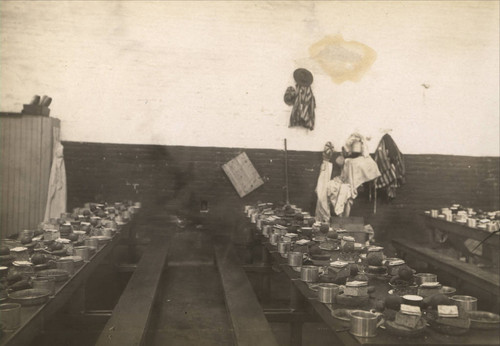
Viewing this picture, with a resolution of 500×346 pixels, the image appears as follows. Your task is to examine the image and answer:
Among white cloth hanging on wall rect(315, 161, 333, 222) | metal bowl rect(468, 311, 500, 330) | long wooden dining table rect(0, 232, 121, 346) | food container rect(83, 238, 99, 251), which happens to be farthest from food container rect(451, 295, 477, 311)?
white cloth hanging on wall rect(315, 161, 333, 222)

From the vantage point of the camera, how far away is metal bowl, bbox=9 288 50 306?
2.73 meters

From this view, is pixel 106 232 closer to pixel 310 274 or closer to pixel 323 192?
pixel 310 274

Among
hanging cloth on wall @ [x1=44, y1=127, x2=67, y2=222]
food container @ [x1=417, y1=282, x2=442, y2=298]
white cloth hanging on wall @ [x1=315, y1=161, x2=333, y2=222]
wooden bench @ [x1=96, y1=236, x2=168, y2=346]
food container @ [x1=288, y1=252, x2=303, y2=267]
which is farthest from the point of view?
white cloth hanging on wall @ [x1=315, y1=161, x2=333, y2=222]

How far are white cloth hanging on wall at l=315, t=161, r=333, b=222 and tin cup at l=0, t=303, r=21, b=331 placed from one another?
5.85m

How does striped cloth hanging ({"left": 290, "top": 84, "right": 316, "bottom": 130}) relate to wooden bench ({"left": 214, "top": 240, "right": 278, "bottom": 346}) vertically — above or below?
above

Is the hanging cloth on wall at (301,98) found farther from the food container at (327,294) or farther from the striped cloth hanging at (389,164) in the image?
the food container at (327,294)

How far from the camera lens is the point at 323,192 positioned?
8.09 meters

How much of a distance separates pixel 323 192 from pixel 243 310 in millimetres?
4549

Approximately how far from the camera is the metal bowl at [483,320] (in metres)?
2.43

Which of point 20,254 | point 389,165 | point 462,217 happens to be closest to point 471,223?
point 462,217

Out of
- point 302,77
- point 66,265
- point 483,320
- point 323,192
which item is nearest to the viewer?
point 483,320

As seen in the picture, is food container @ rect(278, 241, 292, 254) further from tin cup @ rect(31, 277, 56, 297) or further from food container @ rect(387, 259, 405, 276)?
tin cup @ rect(31, 277, 56, 297)

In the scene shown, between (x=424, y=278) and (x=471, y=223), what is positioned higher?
(x=471, y=223)

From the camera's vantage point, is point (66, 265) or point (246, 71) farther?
point (246, 71)
